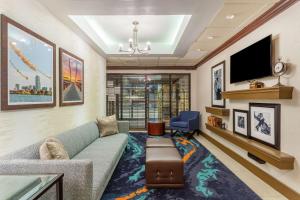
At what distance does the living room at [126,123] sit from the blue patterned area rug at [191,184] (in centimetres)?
2

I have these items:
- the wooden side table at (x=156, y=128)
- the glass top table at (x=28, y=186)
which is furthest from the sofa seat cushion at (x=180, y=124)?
the glass top table at (x=28, y=186)

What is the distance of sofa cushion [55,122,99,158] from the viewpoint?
2.64 metres

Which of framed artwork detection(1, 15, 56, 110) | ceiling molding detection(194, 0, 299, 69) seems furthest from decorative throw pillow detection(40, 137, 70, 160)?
ceiling molding detection(194, 0, 299, 69)

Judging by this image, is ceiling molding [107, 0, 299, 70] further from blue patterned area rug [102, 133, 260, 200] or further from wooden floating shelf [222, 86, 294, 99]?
blue patterned area rug [102, 133, 260, 200]

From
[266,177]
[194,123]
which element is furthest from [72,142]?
[194,123]

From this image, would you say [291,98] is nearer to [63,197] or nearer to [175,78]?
[63,197]

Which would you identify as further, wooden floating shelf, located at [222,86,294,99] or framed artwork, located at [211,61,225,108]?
framed artwork, located at [211,61,225,108]

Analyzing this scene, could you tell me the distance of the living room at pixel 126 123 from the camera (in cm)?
191

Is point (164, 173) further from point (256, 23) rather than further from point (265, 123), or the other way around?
point (256, 23)

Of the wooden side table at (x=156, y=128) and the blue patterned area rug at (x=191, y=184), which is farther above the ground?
the wooden side table at (x=156, y=128)

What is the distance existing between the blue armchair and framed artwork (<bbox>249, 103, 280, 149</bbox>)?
9.09ft

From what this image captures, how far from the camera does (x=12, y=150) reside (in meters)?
2.00

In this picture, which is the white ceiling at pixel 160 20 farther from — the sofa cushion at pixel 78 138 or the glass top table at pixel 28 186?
the glass top table at pixel 28 186

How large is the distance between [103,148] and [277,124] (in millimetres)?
2624
